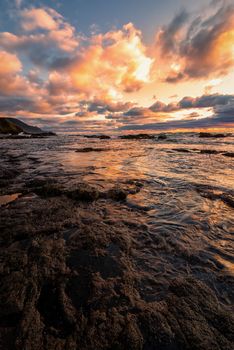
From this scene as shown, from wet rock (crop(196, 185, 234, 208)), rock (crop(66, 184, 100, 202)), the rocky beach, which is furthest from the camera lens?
rock (crop(66, 184, 100, 202))

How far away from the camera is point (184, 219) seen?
4012 mm

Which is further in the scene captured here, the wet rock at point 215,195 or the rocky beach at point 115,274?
the wet rock at point 215,195

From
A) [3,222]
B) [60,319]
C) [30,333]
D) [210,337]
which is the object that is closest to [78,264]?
[60,319]

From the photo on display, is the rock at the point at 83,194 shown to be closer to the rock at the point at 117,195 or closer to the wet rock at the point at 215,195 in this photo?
the rock at the point at 117,195

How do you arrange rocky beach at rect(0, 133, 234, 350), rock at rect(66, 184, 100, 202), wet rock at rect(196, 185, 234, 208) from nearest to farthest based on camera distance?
1. rocky beach at rect(0, 133, 234, 350)
2. wet rock at rect(196, 185, 234, 208)
3. rock at rect(66, 184, 100, 202)

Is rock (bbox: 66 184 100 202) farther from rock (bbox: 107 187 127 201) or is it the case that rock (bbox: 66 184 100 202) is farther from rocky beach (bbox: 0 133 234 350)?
rock (bbox: 107 187 127 201)

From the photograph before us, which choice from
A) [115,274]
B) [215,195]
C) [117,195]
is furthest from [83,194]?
[215,195]

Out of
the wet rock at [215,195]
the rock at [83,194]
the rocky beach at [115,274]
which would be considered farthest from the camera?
the rock at [83,194]

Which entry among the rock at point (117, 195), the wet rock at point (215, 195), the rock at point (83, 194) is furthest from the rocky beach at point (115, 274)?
the rock at point (117, 195)

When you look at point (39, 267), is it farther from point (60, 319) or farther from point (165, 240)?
point (165, 240)

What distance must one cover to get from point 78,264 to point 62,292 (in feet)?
1.61

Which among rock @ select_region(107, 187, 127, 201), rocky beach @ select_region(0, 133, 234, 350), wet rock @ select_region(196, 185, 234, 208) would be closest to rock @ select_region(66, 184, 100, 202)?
rocky beach @ select_region(0, 133, 234, 350)

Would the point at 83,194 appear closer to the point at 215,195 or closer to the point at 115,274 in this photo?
the point at 115,274

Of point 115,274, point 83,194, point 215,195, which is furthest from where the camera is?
point 215,195
